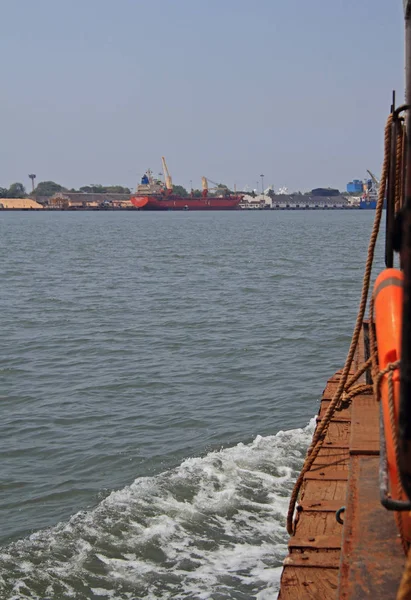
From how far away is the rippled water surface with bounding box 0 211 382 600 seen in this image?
760 cm

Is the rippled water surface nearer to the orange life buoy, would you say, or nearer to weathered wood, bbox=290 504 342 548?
weathered wood, bbox=290 504 342 548

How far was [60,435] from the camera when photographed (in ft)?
38.3

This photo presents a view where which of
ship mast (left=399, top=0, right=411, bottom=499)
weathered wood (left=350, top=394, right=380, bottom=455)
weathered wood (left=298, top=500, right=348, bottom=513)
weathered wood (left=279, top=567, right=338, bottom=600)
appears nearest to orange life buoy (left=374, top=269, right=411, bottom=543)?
ship mast (left=399, top=0, right=411, bottom=499)

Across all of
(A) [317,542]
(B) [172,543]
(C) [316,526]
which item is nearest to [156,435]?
(B) [172,543]

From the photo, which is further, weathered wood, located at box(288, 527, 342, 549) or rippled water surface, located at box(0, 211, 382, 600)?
rippled water surface, located at box(0, 211, 382, 600)

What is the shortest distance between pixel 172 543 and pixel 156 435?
12.3 feet

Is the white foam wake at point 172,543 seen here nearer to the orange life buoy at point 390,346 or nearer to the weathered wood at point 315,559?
the weathered wood at point 315,559

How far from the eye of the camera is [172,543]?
7.98 meters

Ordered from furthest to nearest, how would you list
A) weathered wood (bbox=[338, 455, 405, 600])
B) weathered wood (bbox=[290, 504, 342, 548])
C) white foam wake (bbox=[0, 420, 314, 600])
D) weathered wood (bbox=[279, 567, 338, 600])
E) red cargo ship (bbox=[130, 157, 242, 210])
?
red cargo ship (bbox=[130, 157, 242, 210]) < white foam wake (bbox=[0, 420, 314, 600]) < weathered wood (bbox=[290, 504, 342, 548]) < weathered wood (bbox=[279, 567, 338, 600]) < weathered wood (bbox=[338, 455, 405, 600])

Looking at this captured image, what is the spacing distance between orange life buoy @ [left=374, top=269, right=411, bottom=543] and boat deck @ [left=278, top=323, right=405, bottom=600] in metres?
0.34

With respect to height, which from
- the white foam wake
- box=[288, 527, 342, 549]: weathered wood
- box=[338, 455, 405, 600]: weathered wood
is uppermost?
box=[338, 455, 405, 600]: weathered wood

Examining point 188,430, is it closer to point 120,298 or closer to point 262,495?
point 262,495

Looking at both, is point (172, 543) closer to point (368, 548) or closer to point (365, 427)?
point (365, 427)

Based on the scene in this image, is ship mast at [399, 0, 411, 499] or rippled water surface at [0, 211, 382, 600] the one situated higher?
ship mast at [399, 0, 411, 499]
